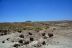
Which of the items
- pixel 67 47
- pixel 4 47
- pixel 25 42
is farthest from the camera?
pixel 25 42

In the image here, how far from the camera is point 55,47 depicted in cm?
1894

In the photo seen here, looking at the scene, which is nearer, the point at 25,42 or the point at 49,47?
the point at 49,47

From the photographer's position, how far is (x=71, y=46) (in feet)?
62.5

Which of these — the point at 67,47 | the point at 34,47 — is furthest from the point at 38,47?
the point at 67,47

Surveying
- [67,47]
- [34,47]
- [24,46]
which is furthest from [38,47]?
[67,47]

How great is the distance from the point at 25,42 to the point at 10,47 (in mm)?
2625

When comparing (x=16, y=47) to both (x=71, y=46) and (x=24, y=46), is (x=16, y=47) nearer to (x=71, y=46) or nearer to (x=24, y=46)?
(x=24, y=46)

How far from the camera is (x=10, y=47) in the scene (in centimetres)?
1967

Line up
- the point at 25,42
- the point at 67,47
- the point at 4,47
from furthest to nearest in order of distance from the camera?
1. the point at 25,42
2. the point at 4,47
3. the point at 67,47

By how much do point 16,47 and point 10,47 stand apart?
0.97 m

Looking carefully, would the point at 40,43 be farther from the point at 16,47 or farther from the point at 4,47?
the point at 4,47

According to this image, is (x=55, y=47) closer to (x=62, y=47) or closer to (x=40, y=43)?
(x=62, y=47)

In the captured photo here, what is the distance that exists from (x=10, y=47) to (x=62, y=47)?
22.3 ft

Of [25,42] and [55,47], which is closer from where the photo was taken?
[55,47]
